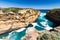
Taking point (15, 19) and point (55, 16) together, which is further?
point (55, 16)

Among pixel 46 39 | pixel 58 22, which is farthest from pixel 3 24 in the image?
pixel 46 39

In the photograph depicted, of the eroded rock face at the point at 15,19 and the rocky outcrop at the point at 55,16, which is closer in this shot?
the eroded rock face at the point at 15,19

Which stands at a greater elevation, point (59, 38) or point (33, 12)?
point (59, 38)

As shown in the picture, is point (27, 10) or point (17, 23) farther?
point (27, 10)

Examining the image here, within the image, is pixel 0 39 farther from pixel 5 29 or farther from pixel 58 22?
pixel 58 22

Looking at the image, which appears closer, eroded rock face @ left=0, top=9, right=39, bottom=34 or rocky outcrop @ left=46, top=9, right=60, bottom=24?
eroded rock face @ left=0, top=9, right=39, bottom=34

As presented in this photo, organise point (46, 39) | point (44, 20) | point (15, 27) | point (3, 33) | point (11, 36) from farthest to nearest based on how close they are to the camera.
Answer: point (44, 20) → point (15, 27) → point (3, 33) → point (11, 36) → point (46, 39)

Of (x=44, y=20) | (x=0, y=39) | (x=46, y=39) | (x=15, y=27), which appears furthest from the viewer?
(x=44, y=20)

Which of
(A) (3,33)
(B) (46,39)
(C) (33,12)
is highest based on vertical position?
(B) (46,39)
